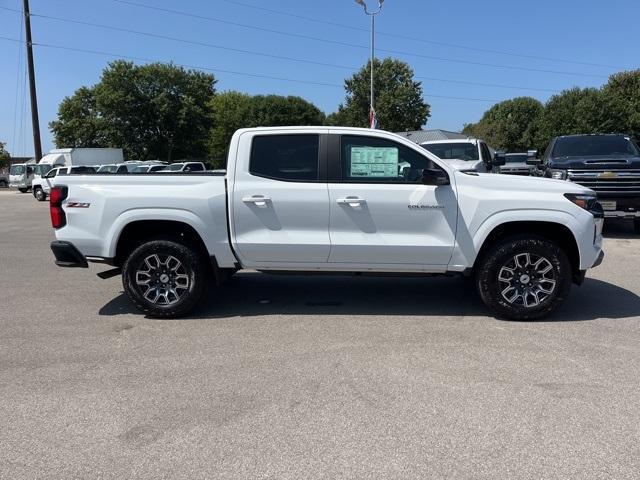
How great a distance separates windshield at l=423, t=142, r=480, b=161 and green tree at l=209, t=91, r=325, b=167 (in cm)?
4880

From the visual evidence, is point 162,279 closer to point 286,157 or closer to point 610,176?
point 286,157

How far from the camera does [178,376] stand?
421cm

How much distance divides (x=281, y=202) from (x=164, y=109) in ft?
156

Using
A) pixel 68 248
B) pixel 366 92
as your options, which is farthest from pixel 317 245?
pixel 366 92

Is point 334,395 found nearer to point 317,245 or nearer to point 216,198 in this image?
point 317,245

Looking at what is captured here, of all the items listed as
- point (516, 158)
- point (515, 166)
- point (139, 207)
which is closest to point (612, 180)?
point (139, 207)

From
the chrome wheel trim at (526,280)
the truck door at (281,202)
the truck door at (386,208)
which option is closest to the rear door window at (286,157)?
the truck door at (281,202)

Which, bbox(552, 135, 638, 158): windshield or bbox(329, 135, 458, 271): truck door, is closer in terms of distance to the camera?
bbox(329, 135, 458, 271): truck door

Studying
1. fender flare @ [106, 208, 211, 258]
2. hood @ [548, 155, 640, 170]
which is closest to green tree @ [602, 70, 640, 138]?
hood @ [548, 155, 640, 170]

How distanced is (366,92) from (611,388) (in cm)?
4543

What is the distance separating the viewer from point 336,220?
216 inches

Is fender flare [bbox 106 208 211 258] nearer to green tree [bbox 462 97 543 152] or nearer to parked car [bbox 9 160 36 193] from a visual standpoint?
parked car [bbox 9 160 36 193]

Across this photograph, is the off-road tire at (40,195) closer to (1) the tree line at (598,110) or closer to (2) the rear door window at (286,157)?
(2) the rear door window at (286,157)

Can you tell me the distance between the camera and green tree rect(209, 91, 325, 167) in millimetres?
66012
